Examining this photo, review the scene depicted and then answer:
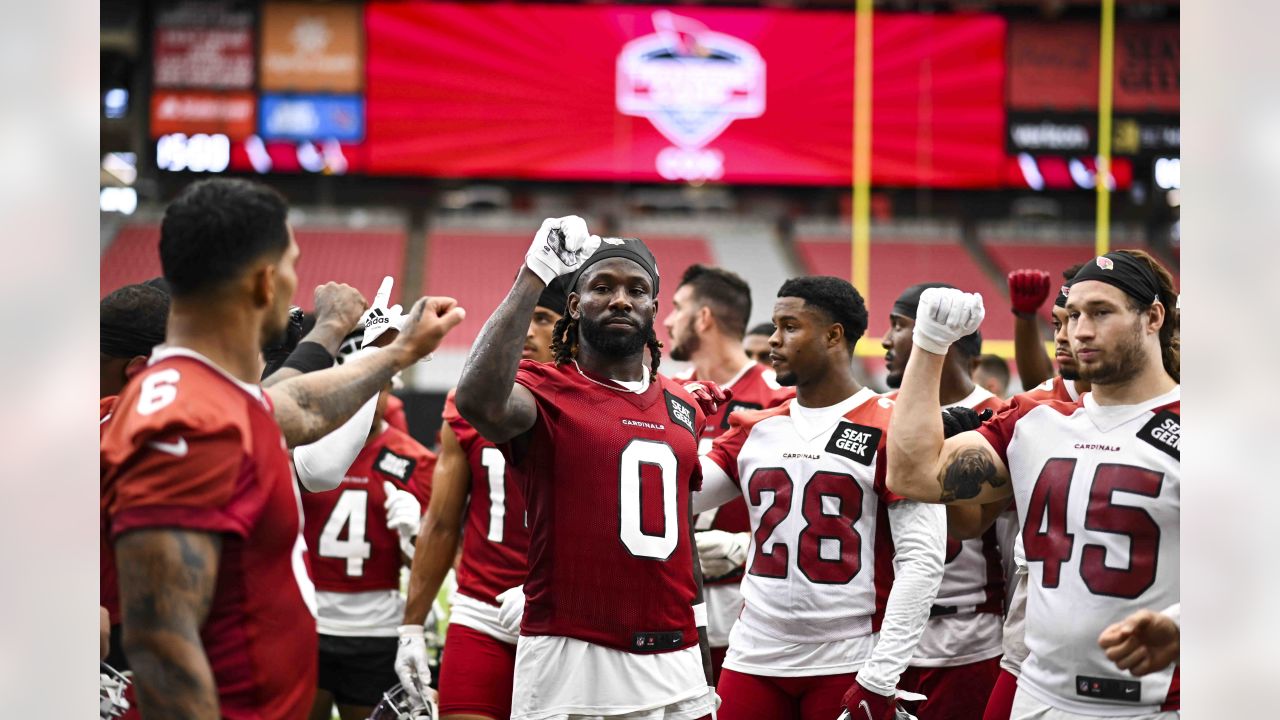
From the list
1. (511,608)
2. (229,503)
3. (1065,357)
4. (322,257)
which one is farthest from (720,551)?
(322,257)

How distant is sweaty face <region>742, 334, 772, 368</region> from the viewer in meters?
6.88

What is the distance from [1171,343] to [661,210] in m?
19.2

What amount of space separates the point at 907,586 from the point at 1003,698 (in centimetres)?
45

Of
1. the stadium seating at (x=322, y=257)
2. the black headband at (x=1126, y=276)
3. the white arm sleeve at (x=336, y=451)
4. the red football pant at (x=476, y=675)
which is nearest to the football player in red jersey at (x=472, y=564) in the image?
the red football pant at (x=476, y=675)

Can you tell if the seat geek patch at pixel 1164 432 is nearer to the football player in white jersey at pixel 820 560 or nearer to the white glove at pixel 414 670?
the football player in white jersey at pixel 820 560

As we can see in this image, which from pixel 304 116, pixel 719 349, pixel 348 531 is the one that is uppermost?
pixel 304 116

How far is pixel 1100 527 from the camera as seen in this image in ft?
9.61

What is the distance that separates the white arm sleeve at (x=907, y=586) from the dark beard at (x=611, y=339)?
39.9 inches

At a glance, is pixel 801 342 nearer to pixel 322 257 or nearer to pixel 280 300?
pixel 280 300

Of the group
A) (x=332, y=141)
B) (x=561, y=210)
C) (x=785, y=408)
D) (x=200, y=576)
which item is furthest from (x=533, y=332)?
(x=561, y=210)

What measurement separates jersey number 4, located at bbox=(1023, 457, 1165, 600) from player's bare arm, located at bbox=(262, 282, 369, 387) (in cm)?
174

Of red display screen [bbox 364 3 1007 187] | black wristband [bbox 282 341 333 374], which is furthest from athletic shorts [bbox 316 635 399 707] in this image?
red display screen [bbox 364 3 1007 187]
